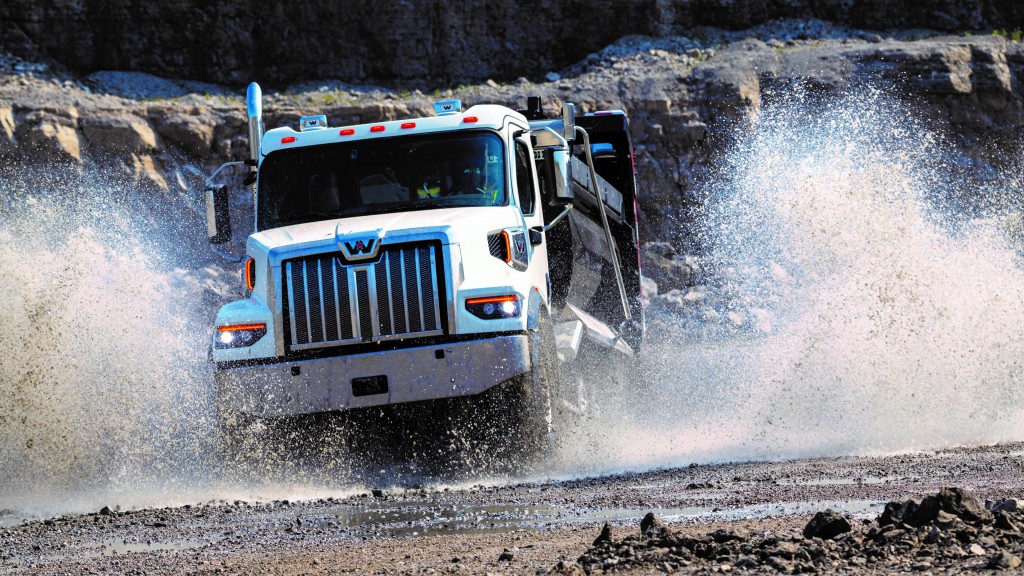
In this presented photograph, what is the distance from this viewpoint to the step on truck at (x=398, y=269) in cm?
933

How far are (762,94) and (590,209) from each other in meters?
32.3

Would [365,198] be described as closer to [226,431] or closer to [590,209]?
[226,431]

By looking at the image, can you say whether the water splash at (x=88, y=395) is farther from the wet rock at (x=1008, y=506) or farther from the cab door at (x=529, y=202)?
the wet rock at (x=1008, y=506)

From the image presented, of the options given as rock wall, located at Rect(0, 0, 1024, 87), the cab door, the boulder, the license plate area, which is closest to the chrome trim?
the license plate area

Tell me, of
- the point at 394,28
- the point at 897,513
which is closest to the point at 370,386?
the point at 897,513

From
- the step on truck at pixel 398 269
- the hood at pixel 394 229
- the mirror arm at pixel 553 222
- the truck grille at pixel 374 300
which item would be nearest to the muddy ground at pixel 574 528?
the step on truck at pixel 398 269

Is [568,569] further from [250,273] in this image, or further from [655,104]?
[655,104]

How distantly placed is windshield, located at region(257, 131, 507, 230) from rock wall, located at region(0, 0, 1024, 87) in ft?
124

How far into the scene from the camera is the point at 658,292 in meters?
37.2

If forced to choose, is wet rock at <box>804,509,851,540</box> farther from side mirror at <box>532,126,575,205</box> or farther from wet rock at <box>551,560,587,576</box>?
side mirror at <box>532,126,575,205</box>

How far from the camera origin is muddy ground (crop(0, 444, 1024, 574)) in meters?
5.16

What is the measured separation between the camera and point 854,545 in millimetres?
5242

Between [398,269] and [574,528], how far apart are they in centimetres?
324

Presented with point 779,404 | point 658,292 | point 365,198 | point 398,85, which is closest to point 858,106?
point 658,292
